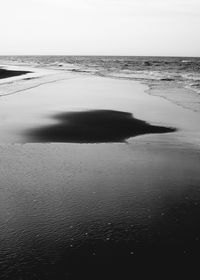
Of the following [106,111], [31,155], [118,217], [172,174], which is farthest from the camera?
[106,111]

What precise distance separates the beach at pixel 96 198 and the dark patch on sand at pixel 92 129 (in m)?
0.04

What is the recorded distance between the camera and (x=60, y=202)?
673 centimetres

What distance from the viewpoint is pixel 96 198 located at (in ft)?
22.9

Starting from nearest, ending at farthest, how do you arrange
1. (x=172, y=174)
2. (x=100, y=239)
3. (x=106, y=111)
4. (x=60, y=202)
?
(x=100, y=239)
(x=60, y=202)
(x=172, y=174)
(x=106, y=111)

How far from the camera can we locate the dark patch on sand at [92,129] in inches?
468

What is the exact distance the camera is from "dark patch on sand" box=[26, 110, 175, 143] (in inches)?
468

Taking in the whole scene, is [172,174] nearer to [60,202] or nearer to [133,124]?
[60,202]

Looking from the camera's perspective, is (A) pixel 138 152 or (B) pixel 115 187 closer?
(B) pixel 115 187

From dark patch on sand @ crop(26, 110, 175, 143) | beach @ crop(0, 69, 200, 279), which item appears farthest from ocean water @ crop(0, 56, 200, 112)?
beach @ crop(0, 69, 200, 279)

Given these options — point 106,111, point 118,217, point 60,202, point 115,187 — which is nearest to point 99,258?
point 118,217

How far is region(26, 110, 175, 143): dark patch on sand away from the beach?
4 centimetres

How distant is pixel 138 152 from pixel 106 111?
7244 millimetres

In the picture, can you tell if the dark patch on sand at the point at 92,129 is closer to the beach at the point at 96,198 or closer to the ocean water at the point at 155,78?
the beach at the point at 96,198

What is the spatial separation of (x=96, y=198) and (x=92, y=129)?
258 inches
